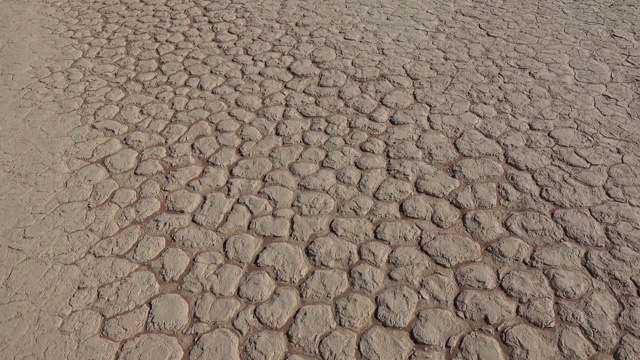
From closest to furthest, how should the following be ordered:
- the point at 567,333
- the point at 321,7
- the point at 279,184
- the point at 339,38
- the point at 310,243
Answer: the point at 567,333
the point at 310,243
the point at 279,184
the point at 339,38
the point at 321,7

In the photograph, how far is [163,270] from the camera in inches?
120

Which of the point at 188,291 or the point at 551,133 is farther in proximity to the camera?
the point at 551,133

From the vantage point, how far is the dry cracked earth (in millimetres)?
2684

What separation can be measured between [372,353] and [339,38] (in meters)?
3.40

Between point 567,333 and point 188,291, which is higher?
point 567,333

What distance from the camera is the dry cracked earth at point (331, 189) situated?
8.80ft

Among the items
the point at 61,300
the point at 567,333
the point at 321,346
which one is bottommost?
the point at 61,300

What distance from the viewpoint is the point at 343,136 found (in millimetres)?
3924

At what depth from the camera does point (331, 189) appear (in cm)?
348

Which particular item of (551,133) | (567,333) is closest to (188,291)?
(567,333)

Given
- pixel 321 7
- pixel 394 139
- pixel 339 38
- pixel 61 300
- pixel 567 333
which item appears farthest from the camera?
pixel 321 7

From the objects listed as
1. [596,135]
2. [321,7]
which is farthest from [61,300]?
[321,7]

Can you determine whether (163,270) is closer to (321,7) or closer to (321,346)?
(321,346)

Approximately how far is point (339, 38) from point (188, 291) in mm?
3113
